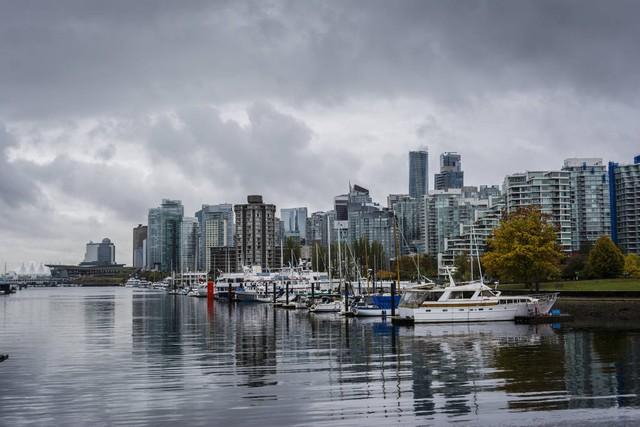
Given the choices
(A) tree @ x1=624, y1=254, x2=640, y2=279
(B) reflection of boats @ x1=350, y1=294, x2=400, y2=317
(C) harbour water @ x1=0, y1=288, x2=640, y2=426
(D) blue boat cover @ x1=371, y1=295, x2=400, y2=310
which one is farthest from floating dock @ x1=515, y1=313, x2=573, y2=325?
(A) tree @ x1=624, y1=254, x2=640, y2=279

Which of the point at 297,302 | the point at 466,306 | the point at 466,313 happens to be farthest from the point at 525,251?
the point at 297,302

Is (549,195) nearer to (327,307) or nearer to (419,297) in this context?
(327,307)

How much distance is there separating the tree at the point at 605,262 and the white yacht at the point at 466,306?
40.8 metres

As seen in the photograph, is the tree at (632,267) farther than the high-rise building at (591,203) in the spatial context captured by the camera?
No

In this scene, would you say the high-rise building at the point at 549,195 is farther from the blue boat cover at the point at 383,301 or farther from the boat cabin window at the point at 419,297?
the boat cabin window at the point at 419,297

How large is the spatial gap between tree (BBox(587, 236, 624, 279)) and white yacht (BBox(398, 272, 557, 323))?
4081cm

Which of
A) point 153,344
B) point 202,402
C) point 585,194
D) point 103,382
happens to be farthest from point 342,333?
point 585,194

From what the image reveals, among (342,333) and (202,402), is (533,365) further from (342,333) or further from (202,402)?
(342,333)

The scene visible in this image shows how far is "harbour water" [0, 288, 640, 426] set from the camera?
24844 mm

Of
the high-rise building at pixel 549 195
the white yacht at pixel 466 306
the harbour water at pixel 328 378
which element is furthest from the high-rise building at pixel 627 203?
the harbour water at pixel 328 378

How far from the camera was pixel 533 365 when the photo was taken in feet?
121

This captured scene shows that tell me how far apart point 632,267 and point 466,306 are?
1752 inches

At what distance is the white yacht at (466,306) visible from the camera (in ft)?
227

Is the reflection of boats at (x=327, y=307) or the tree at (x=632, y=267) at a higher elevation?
the tree at (x=632, y=267)
